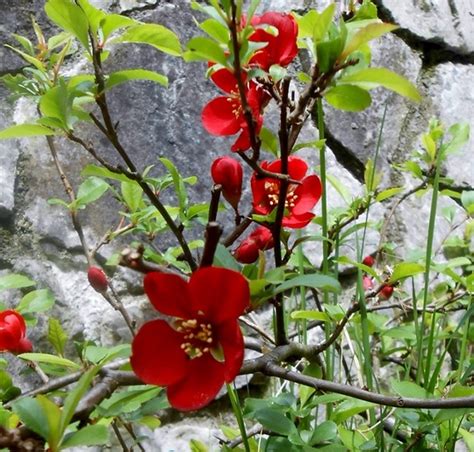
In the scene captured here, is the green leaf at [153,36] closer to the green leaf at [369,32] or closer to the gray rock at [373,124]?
the green leaf at [369,32]

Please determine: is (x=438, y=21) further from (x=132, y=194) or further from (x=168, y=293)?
(x=168, y=293)

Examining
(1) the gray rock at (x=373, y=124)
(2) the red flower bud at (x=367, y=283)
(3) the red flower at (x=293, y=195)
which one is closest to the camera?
(3) the red flower at (x=293, y=195)

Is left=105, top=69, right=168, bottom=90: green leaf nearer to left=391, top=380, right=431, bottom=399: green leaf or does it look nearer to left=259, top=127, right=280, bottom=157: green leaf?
left=259, top=127, right=280, bottom=157: green leaf

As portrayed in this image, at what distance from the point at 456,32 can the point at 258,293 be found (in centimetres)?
131

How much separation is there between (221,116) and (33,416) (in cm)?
29

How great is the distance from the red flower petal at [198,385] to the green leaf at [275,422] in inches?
4.9

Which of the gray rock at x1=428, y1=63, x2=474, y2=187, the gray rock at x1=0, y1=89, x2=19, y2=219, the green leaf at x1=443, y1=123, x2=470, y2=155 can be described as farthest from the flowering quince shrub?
the gray rock at x1=428, y1=63, x2=474, y2=187

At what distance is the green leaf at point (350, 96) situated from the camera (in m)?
0.38

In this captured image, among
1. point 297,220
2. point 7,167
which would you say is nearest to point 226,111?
point 297,220

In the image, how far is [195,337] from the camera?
1.25ft

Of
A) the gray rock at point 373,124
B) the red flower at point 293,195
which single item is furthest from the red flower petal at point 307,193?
the gray rock at point 373,124

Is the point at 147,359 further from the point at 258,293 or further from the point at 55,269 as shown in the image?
the point at 55,269

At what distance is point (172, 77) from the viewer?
1.12m

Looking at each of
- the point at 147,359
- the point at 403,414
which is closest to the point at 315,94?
the point at 147,359
